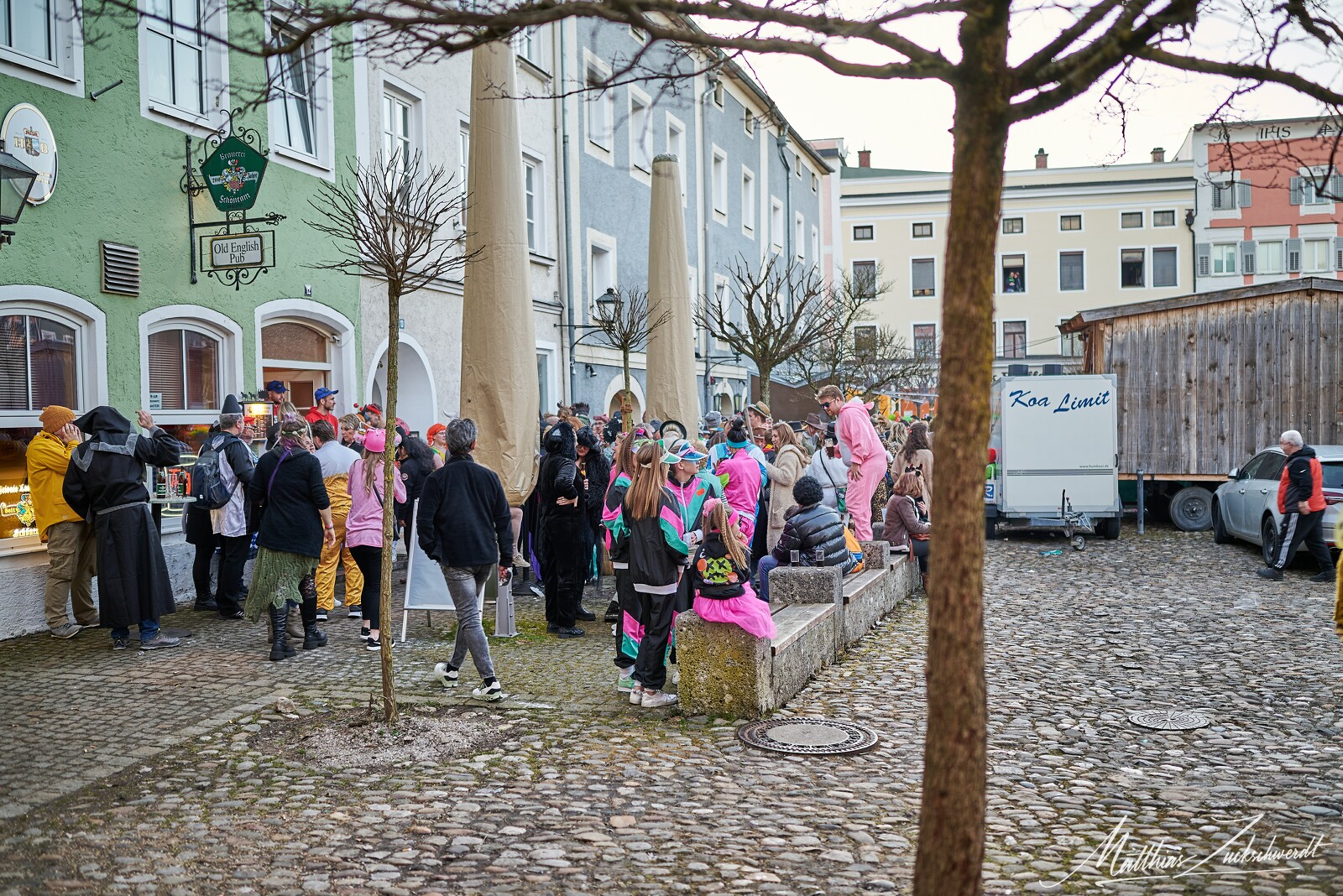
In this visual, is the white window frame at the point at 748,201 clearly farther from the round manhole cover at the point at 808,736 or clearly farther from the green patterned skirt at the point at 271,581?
the round manhole cover at the point at 808,736

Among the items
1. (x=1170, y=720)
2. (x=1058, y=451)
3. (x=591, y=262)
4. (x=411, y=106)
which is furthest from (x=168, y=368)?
(x=1058, y=451)

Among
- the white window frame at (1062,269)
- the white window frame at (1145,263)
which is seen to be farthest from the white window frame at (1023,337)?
the white window frame at (1145,263)

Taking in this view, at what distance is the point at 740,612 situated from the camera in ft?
22.6

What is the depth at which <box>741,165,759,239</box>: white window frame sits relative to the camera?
106 ft

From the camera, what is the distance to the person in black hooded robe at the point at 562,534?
9.54m

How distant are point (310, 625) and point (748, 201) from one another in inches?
1032

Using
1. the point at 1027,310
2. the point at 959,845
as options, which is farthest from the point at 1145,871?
the point at 1027,310

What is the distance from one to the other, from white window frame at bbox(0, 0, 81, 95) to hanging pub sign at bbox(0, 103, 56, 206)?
283 mm

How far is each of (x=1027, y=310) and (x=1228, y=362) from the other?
37929 millimetres

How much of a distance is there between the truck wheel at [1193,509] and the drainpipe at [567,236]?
10895 millimetres

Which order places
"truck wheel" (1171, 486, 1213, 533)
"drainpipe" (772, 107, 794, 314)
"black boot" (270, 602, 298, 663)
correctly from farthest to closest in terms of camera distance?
"drainpipe" (772, 107, 794, 314)
"truck wheel" (1171, 486, 1213, 533)
"black boot" (270, 602, 298, 663)

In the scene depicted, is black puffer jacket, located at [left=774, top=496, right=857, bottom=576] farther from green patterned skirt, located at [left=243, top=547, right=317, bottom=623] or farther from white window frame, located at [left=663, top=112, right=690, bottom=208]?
white window frame, located at [left=663, top=112, right=690, bottom=208]

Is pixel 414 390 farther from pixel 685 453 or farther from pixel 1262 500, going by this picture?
pixel 1262 500

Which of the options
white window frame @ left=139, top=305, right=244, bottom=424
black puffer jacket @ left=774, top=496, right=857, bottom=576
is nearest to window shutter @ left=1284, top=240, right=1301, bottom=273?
black puffer jacket @ left=774, top=496, right=857, bottom=576
